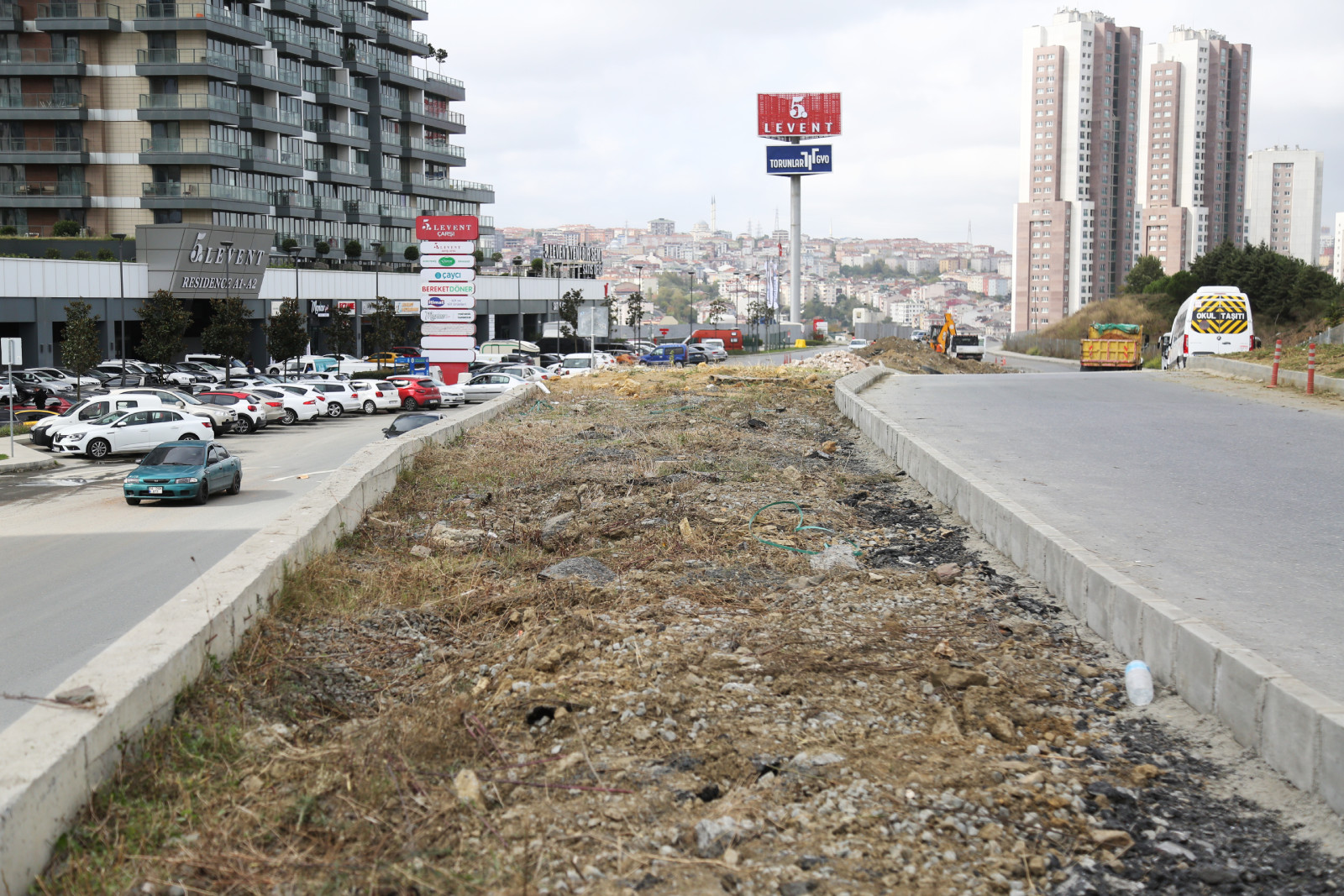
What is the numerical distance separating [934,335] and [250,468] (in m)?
62.3

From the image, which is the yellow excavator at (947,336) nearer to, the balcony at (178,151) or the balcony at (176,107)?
the balcony at (178,151)

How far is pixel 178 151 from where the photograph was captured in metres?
75.2

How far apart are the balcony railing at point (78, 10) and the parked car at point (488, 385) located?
4423 centimetres

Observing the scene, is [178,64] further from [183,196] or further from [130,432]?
[130,432]

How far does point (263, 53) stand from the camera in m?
80.8

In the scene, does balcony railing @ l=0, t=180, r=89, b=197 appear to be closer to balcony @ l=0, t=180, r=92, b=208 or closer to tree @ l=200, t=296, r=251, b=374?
balcony @ l=0, t=180, r=92, b=208

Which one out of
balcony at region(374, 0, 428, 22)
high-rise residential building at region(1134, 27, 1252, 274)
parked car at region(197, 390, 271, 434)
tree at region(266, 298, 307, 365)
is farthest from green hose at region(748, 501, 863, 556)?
high-rise residential building at region(1134, 27, 1252, 274)

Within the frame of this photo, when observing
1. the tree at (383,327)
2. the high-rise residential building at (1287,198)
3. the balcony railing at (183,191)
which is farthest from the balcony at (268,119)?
the high-rise residential building at (1287,198)

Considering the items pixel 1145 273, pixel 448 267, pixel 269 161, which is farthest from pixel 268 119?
pixel 1145 273

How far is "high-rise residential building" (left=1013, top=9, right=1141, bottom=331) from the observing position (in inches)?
5876

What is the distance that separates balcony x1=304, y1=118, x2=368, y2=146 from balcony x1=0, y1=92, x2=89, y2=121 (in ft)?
56.4

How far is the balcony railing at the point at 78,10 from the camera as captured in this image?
73.7m

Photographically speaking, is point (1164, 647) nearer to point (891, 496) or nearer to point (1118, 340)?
point (891, 496)

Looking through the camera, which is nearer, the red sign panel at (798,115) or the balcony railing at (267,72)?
the balcony railing at (267,72)
